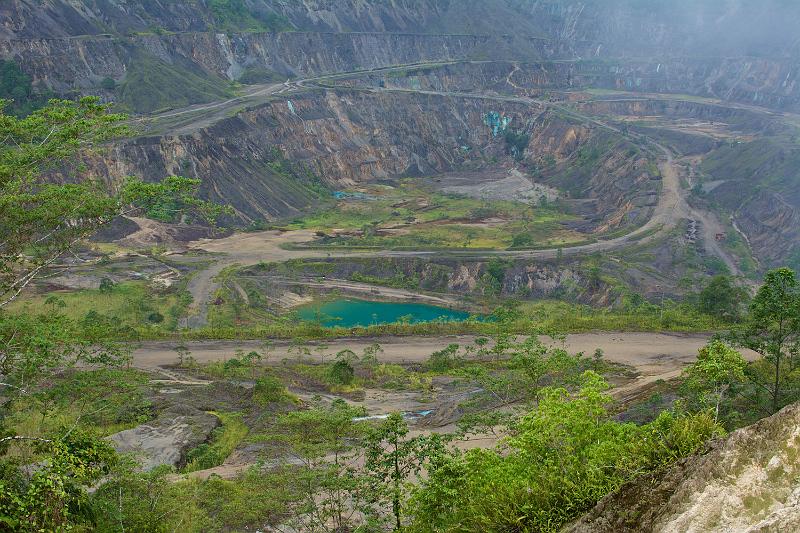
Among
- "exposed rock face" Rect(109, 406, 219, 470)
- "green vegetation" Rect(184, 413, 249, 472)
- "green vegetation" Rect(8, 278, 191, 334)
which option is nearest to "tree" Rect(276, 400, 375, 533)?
"green vegetation" Rect(184, 413, 249, 472)

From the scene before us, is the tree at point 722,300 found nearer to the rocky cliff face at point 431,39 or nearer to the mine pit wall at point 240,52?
the mine pit wall at point 240,52

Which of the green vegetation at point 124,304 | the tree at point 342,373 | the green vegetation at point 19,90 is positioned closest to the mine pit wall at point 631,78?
the green vegetation at point 19,90

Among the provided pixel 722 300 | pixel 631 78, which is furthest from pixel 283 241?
pixel 631 78

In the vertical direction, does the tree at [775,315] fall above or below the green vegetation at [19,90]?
below

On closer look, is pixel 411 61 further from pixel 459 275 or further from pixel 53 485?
pixel 53 485

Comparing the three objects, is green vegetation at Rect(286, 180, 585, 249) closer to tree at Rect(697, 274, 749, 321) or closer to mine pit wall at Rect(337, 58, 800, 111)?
tree at Rect(697, 274, 749, 321)

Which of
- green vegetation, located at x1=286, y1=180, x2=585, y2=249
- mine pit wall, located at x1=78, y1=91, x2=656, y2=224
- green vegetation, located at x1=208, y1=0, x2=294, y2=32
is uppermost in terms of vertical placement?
green vegetation, located at x1=208, y1=0, x2=294, y2=32

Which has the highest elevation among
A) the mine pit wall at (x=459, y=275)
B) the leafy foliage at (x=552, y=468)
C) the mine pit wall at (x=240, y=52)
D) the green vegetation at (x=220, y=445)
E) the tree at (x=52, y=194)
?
the mine pit wall at (x=240, y=52)

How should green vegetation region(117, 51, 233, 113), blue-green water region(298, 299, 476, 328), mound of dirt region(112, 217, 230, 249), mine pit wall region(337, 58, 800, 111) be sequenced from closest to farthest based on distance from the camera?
1. blue-green water region(298, 299, 476, 328)
2. mound of dirt region(112, 217, 230, 249)
3. green vegetation region(117, 51, 233, 113)
4. mine pit wall region(337, 58, 800, 111)
